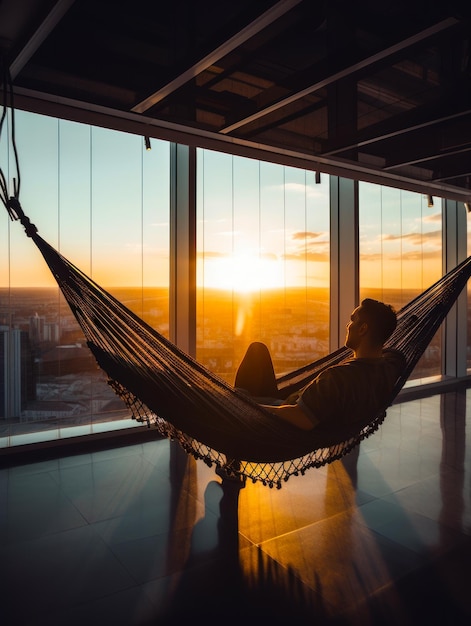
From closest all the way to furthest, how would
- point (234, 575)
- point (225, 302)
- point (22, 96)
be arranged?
point (234, 575), point (22, 96), point (225, 302)

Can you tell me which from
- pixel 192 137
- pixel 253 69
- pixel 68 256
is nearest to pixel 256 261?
pixel 192 137

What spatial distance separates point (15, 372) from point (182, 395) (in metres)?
1.65

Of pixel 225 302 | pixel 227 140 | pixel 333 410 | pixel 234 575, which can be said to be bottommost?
pixel 234 575

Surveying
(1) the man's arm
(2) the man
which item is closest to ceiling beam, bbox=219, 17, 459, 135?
(2) the man

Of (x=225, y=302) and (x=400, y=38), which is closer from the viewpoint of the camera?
(x=400, y=38)

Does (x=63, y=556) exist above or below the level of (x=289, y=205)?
below

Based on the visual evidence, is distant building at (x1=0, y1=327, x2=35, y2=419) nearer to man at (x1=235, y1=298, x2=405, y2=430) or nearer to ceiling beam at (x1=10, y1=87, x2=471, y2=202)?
ceiling beam at (x1=10, y1=87, x2=471, y2=202)

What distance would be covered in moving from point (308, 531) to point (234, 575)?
0.43m

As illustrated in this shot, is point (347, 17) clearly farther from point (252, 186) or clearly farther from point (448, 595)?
point (448, 595)

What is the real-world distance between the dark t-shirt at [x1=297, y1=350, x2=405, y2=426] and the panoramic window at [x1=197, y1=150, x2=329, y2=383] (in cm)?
189

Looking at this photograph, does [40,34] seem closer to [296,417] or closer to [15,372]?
[296,417]

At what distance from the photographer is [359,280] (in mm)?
4266

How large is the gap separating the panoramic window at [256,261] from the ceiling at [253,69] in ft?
1.24

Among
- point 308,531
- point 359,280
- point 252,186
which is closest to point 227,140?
point 252,186
